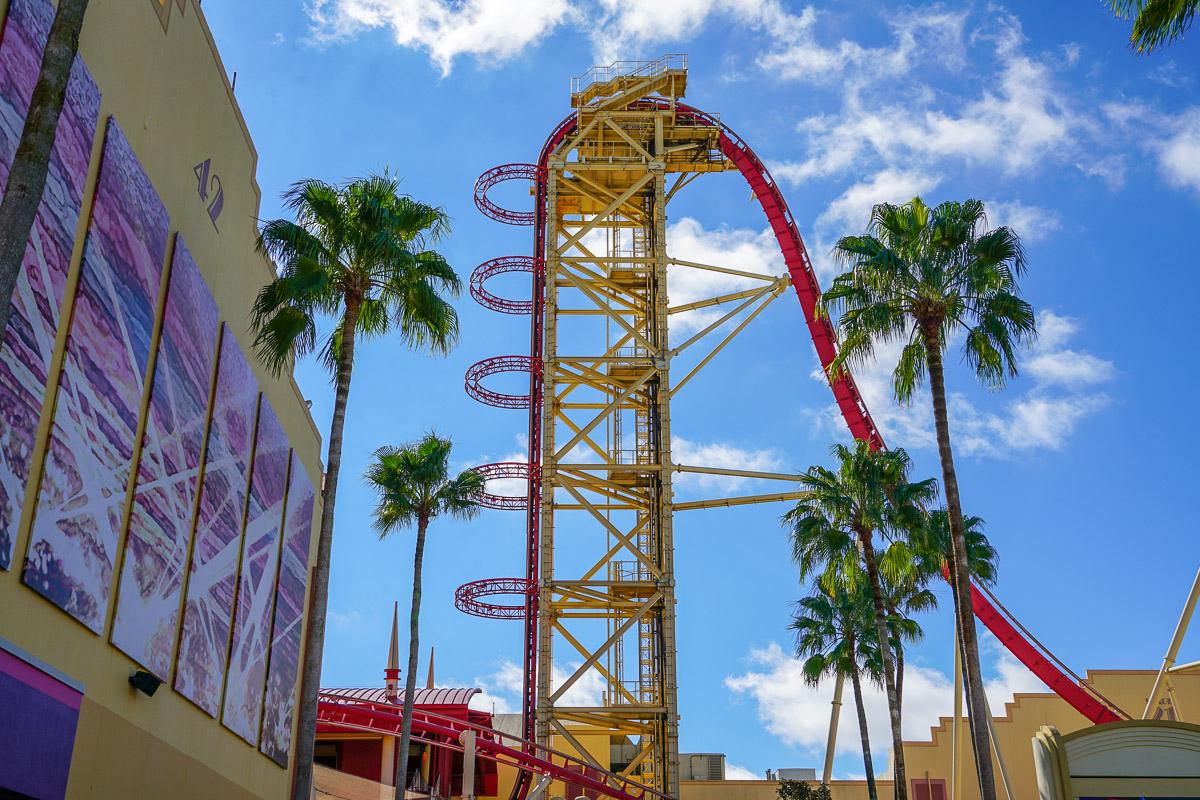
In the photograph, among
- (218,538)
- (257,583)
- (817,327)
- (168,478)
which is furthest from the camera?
(817,327)

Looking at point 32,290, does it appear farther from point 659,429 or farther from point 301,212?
point 659,429

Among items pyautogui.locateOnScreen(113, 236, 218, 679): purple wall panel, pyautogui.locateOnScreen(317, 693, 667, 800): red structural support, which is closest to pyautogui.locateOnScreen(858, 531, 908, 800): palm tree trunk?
pyautogui.locateOnScreen(317, 693, 667, 800): red structural support

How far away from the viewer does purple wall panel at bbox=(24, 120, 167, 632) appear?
1448 centimetres

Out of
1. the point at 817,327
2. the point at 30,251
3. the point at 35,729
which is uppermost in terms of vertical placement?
the point at 817,327

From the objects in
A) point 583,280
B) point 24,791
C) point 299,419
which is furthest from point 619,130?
point 24,791

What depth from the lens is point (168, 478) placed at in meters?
18.4

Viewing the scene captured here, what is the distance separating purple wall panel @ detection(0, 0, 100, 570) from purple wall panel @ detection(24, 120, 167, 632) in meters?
0.51

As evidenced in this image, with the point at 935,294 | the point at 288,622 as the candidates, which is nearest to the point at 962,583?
the point at 935,294

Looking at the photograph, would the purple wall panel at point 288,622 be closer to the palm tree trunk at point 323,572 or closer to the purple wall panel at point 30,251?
the palm tree trunk at point 323,572

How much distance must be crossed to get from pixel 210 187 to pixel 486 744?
802 inches

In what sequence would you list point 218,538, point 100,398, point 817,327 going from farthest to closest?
point 817,327
point 218,538
point 100,398

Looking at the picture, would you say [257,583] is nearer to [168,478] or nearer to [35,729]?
[168,478]

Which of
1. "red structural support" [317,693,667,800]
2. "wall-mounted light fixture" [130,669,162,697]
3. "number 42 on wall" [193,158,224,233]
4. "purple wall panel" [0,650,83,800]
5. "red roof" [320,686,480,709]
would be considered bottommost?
"purple wall panel" [0,650,83,800]

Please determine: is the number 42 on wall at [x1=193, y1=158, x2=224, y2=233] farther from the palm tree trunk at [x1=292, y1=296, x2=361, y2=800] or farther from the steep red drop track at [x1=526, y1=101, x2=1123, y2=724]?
the steep red drop track at [x1=526, y1=101, x2=1123, y2=724]
